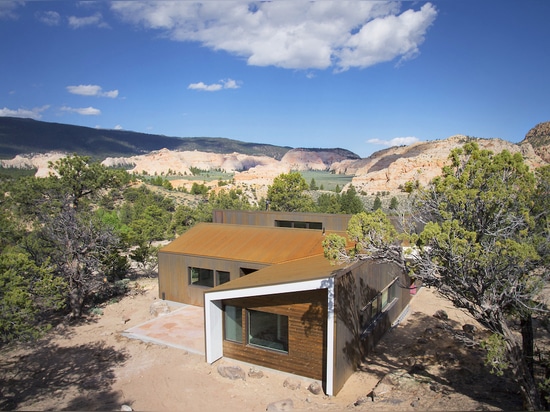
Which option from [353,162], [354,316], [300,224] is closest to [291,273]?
[354,316]

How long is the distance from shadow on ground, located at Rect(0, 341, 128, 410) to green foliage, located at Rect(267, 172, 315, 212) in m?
21.8

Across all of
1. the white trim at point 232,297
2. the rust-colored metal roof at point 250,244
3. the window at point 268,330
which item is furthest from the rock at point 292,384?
the rust-colored metal roof at point 250,244

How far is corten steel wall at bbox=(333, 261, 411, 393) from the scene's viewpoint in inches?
358

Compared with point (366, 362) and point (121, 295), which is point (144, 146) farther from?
point (366, 362)

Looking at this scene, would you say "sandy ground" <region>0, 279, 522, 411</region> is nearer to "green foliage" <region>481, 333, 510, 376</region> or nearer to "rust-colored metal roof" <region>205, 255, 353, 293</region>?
"green foliage" <region>481, 333, 510, 376</region>

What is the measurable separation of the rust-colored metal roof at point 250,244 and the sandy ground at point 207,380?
4080 mm

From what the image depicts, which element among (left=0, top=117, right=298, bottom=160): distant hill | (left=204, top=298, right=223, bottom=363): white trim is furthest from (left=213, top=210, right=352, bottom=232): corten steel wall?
(left=0, top=117, right=298, bottom=160): distant hill

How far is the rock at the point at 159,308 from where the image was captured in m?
14.9

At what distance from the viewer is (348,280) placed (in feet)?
31.6

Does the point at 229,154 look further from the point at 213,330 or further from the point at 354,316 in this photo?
the point at 354,316

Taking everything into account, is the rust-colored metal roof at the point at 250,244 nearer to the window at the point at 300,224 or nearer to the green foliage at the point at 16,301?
the window at the point at 300,224

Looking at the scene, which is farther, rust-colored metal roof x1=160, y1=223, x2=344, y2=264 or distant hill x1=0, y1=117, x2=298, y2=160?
distant hill x1=0, y1=117, x2=298, y2=160

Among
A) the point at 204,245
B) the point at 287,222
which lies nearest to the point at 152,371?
the point at 204,245

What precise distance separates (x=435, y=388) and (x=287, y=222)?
11.9 metres
